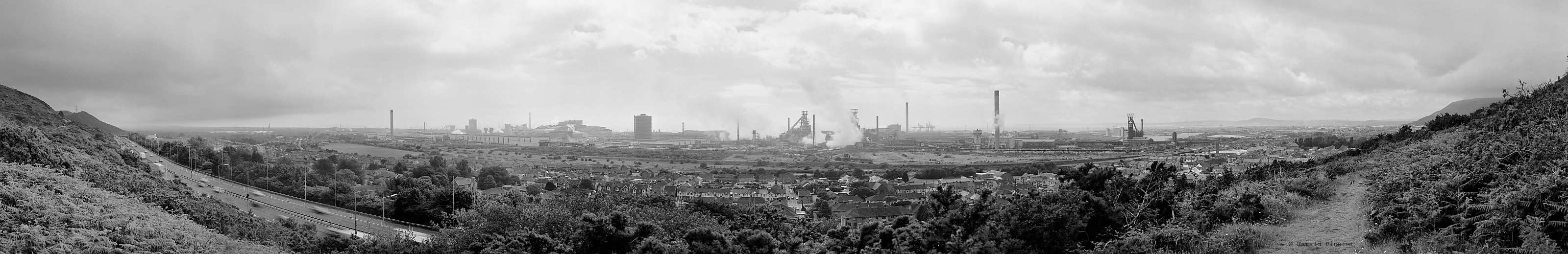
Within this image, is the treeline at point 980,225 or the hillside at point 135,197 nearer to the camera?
the treeline at point 980,225

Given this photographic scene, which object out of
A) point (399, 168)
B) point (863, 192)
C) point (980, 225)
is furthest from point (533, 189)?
point (980, 225)

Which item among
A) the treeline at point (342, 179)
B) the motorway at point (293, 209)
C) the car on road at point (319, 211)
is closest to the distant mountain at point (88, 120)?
the treeline at point (342, 179)

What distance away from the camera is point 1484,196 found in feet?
13.1

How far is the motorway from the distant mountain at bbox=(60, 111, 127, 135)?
598 centimetres

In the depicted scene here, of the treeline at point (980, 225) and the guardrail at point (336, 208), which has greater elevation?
the treeline at point (980, 225)

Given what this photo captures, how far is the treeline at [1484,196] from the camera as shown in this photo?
352 centimetres

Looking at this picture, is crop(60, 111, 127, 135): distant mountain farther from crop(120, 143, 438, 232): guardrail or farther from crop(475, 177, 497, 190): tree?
crop(475, 177, 497, 190): tree

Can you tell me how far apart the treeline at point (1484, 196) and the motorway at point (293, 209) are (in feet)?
33.5

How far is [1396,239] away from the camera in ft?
15.2

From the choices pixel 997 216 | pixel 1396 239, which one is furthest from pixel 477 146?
pixel 1396 239

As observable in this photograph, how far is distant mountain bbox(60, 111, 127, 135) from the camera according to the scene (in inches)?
886

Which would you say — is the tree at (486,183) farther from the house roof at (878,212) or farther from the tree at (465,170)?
the house roof at (878,212)

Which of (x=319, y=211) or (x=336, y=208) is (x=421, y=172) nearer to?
(x=336, y=208)

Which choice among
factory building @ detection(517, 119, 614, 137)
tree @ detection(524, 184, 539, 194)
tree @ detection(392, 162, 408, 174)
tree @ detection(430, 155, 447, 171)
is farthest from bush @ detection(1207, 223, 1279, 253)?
factory building @ detection(517, 119, 614, 137)
